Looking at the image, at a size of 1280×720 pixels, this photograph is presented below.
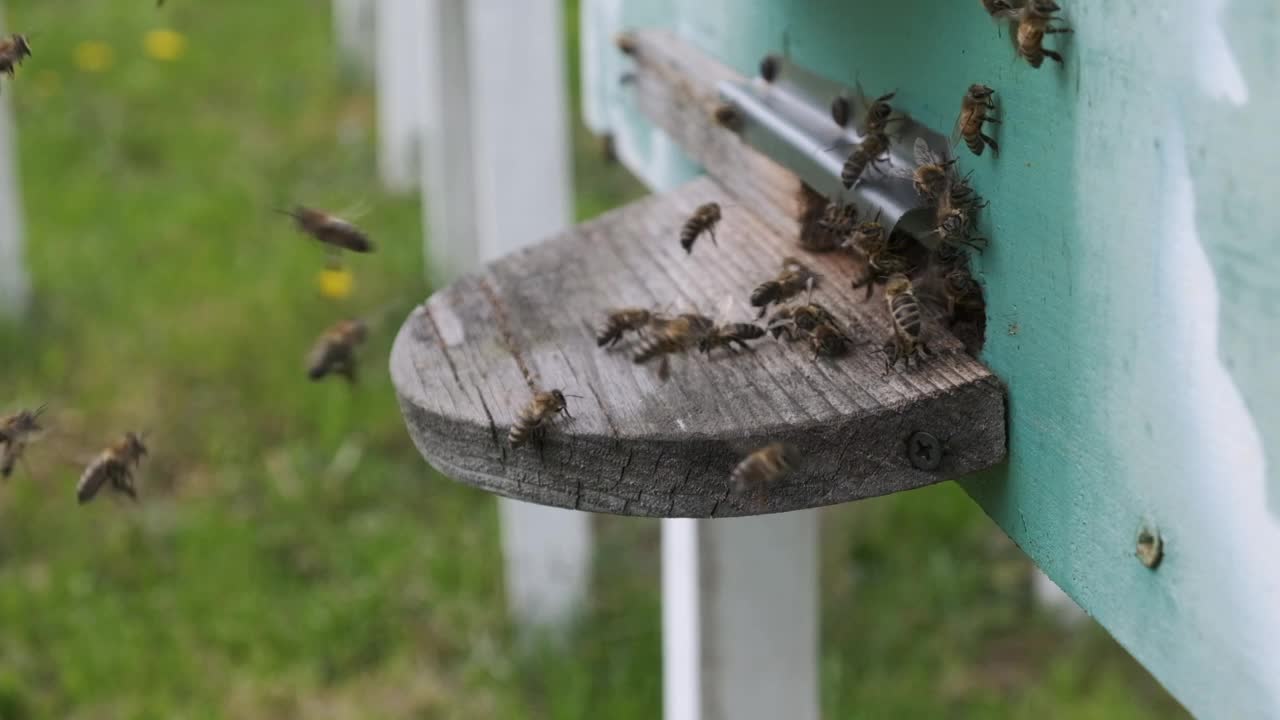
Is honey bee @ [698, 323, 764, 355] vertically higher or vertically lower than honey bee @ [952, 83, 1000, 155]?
lower

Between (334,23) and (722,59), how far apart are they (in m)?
9.02

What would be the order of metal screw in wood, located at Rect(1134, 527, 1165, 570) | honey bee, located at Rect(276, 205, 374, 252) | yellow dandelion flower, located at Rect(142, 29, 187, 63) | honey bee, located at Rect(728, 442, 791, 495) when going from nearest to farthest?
metal screw in wood, located at Rect(1134, 527, 1165, 570), honey bee, located at Rect(728, 442, 791, 495), honey bee, located at Rect(276, 205, 374, 252), yellow dandelion flower, located at Rect(142, 29, 187, 63)

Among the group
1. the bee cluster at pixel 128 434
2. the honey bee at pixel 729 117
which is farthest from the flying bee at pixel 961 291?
the bee cluster at pixel 128 434

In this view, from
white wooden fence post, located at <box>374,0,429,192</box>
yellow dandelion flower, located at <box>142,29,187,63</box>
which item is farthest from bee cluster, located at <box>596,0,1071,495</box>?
yellow dandelion flower, located at <box>142,29,187,63</box>

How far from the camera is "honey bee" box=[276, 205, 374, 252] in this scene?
87.8 inches

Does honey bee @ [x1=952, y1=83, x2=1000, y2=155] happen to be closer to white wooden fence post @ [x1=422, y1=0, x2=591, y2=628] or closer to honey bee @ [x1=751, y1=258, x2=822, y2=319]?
honey bee @ [x1=751, y1=258, x2=822, y2=319]

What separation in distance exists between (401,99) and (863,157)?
21.3 feet

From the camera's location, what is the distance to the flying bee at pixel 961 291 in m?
1.39

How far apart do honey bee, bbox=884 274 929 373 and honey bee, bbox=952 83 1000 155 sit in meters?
0.15

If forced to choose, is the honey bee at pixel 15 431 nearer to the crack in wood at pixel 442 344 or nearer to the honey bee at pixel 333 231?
the honey bee at pixel 333 231

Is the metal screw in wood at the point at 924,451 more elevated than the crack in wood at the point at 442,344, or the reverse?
the metal screw in wood at the point at 924,451

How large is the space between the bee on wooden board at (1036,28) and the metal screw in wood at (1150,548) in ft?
1.27

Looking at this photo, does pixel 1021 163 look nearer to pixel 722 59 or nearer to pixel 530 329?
pixel 530 329

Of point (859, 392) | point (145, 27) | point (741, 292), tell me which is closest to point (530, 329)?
point (741, 292)
